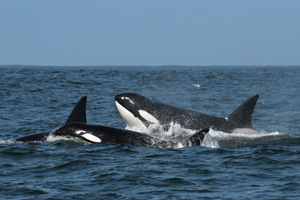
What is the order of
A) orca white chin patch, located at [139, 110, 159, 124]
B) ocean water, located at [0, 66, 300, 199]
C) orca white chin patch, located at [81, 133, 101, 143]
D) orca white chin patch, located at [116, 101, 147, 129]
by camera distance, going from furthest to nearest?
1. orca white chin patch, located at [116, 101, 147, 129]
2. orca white chin patch, located at [139, 110, 159, 124]
3. orca white chin patch, located at [81, 133, 101, 143]
4. ocean water, located at [0, 66, 300, 199]

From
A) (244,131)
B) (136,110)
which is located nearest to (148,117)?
(136,110)

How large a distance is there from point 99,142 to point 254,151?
448 centimetres

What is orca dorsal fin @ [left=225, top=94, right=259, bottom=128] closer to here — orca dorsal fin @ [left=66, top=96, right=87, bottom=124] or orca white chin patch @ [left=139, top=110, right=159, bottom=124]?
orca white chin patch @ [left=139, top=110, right=159, bottom=124]

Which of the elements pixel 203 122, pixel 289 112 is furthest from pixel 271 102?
pixel 203 122

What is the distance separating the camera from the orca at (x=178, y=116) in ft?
46.9

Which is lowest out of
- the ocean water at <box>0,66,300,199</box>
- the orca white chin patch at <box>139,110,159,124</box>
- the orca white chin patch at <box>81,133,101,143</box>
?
the ocean water at <box>0,66,300,199</box>

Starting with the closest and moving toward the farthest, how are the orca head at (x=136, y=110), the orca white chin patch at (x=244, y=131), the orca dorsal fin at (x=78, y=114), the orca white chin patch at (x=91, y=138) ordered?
the orca white chin patch at (x=91, y=138)
the orca dorsal fin at (x=78, y=114)
the orca white chin patch at (x=244, y=131)
the orca head at (x=136, y=110)

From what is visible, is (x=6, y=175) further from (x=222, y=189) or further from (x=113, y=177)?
(x=222, y=189)

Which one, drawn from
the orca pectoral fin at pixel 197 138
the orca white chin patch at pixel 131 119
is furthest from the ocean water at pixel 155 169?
the orca white chin patch at pixel 131 119

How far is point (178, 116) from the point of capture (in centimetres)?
1477

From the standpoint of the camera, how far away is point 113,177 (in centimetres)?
905

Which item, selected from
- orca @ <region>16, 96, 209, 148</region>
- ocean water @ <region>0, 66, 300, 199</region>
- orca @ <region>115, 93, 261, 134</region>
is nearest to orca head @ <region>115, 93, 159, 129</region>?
orca @ <region>115, 93, 261, 134</region>

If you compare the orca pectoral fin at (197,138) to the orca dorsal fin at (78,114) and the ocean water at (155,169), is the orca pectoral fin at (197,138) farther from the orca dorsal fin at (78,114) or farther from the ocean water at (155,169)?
the orca dorsal fin at (78,114)

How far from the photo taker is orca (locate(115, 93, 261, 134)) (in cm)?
1430
